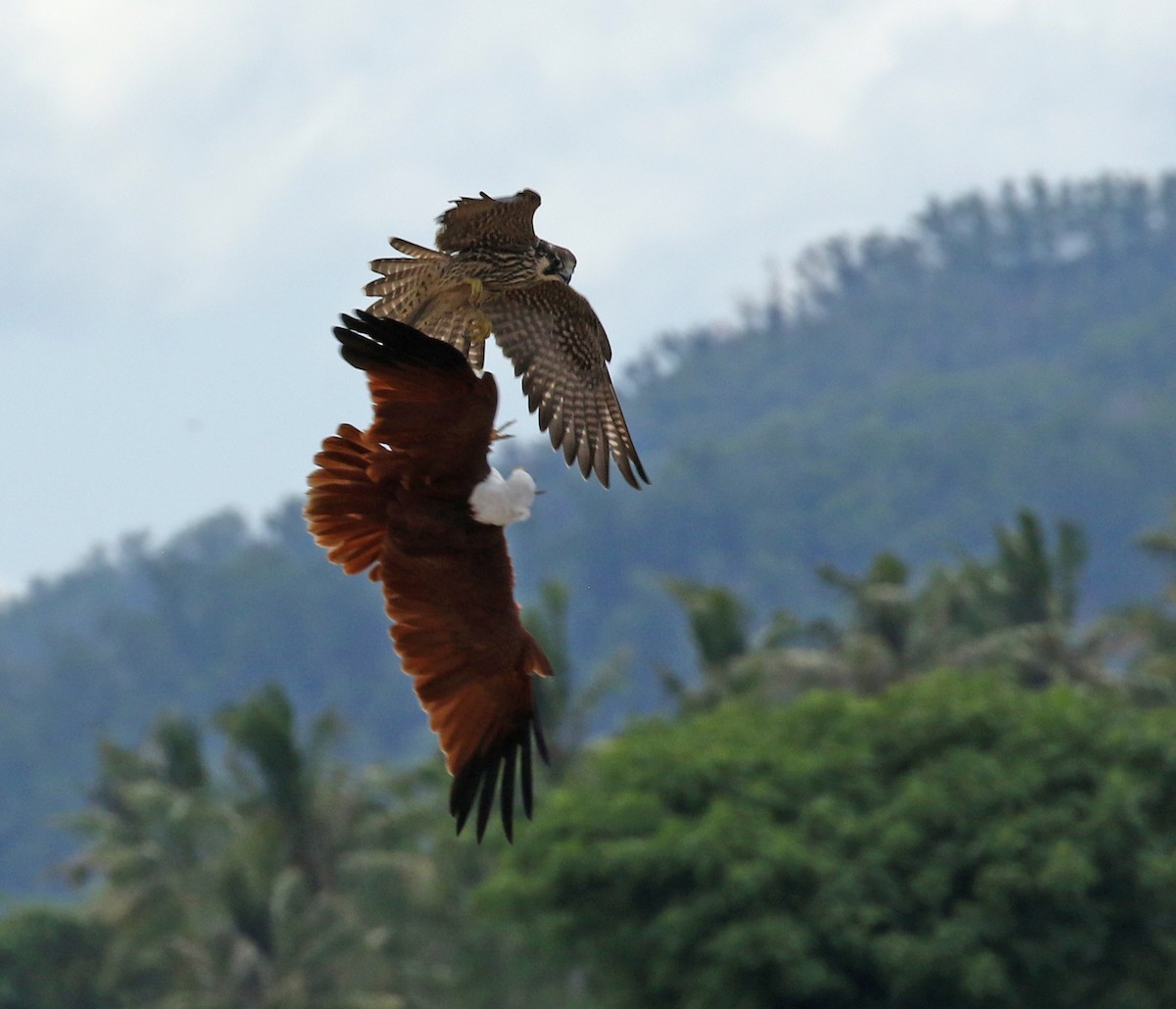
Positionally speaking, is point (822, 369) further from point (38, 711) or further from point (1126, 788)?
point (1126, 788)

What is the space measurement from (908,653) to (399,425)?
2891 centimetres

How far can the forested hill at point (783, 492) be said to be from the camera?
11988cm

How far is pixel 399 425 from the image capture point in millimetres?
6164

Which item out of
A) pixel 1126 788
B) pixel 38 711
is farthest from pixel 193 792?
pixel 38 711

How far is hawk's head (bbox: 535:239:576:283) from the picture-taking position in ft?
26.6

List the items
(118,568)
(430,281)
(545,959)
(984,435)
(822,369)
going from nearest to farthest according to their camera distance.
Answer: (430,281) → (545,959) → (984,435) → (118,568) → (822,369)

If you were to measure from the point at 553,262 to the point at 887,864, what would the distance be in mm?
18893

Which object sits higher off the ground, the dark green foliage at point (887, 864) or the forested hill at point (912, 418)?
the forested hill at point (912, 418)

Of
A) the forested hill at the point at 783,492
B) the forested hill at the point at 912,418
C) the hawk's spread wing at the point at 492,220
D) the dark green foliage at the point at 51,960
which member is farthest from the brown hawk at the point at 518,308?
the forested hill at the point at 912,418

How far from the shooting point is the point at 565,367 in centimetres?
808

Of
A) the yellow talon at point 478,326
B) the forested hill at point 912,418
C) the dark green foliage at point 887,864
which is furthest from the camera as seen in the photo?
the forested hill at point 912,418

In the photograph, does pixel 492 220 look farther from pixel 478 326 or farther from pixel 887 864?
pixel 887 864

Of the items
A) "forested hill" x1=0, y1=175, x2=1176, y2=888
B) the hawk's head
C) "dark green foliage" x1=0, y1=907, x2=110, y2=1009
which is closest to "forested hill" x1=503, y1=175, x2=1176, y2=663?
"forested hill" x1=0, y1=175, x2=1176, y2=888

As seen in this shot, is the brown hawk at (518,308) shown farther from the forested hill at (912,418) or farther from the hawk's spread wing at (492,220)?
the forested hill at (912,418)
